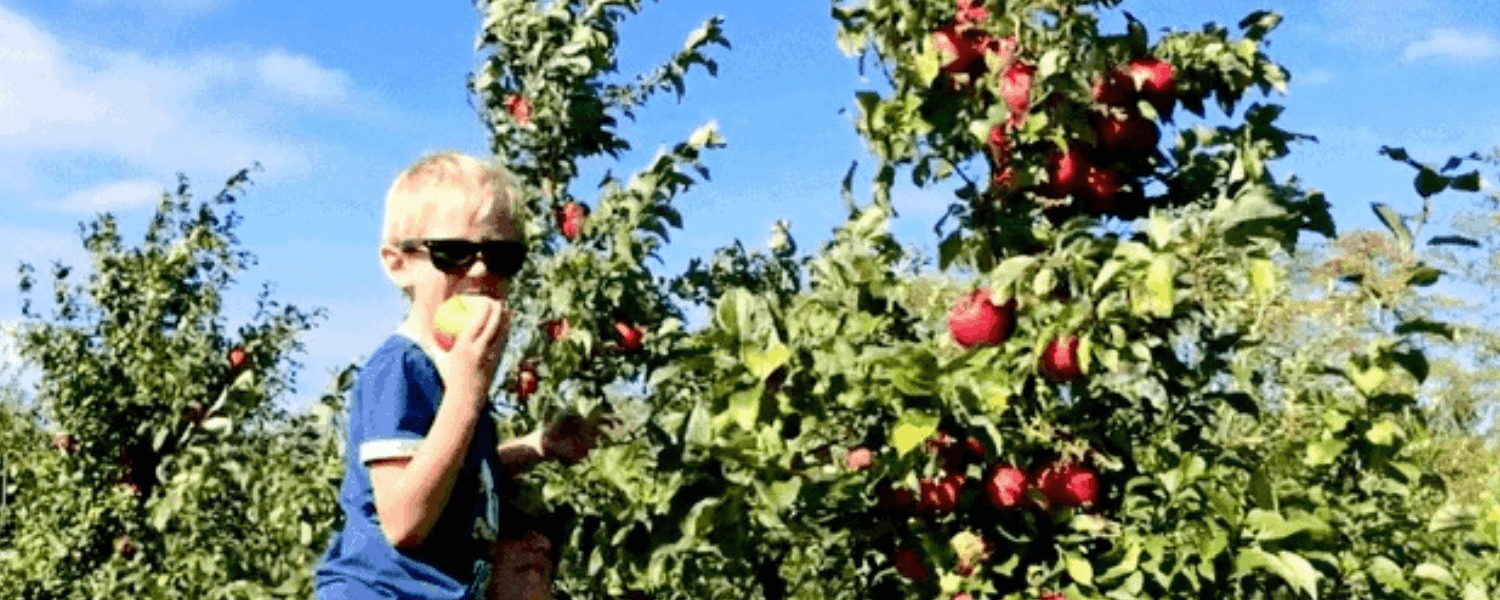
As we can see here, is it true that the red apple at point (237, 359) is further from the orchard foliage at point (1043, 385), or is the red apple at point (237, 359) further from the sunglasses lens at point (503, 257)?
the sunglasses lens at point (503, 257)

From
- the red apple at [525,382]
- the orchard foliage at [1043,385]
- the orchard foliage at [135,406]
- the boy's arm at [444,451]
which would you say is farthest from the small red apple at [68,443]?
the boy's arm at [444,451]

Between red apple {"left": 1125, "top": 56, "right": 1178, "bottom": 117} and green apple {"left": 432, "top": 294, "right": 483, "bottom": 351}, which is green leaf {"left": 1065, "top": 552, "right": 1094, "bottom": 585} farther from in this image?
green apple {"left": 432, "top": 294, "right": 483, "bottom": 351}

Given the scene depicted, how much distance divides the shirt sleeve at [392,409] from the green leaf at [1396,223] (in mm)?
1666

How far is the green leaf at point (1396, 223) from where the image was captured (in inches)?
127

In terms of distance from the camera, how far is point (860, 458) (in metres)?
3.24

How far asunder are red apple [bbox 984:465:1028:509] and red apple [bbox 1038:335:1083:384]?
169 millimetres

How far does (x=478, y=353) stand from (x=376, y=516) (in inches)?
11.7

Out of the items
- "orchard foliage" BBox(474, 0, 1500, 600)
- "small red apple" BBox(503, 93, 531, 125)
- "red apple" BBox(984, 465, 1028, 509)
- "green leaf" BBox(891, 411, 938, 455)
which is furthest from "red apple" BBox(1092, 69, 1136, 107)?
"small red apple" BBox(503, 93, 531, 125)

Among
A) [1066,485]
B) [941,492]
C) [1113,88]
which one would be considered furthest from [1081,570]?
[1113,88]

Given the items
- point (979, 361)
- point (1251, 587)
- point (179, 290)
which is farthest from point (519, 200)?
point (179, 290)

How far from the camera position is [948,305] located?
146 inches

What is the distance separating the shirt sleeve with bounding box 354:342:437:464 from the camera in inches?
93.0

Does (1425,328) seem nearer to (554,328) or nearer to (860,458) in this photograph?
(860,458)

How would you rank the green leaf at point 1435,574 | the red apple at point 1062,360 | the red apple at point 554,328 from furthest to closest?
the red apple at point 554,328
the green leaf at point 1435,574
the red apple at point 1062,360
